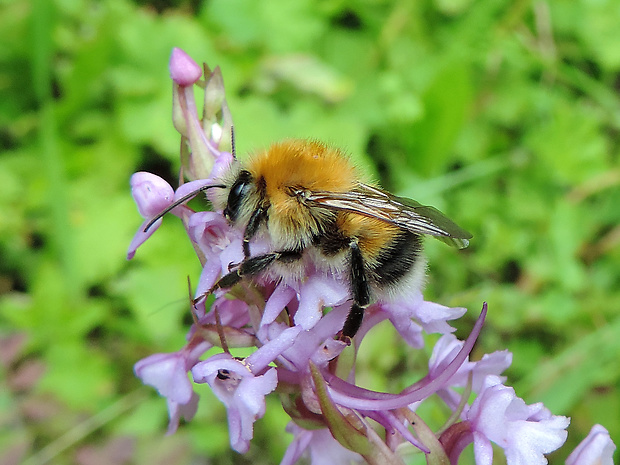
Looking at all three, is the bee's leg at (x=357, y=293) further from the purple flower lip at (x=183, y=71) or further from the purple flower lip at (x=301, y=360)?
the purple flower lip at (x=183, y=71)

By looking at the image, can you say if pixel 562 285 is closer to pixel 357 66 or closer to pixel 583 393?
pixel 583 393

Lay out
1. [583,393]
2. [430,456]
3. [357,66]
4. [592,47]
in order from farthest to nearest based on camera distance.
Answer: [357,66], [592,47], [583,393], [430,456]

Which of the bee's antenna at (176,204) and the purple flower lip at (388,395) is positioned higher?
the bee's antenna at (176,204)

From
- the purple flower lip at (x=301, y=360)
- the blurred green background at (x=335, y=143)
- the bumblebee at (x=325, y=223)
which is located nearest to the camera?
the purple flower lip at (x=301, y=360)

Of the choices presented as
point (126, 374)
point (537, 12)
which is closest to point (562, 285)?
point (537, 12)

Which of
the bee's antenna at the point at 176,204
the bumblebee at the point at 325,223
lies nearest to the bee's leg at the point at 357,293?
the bumblebee at the point at 325,223
